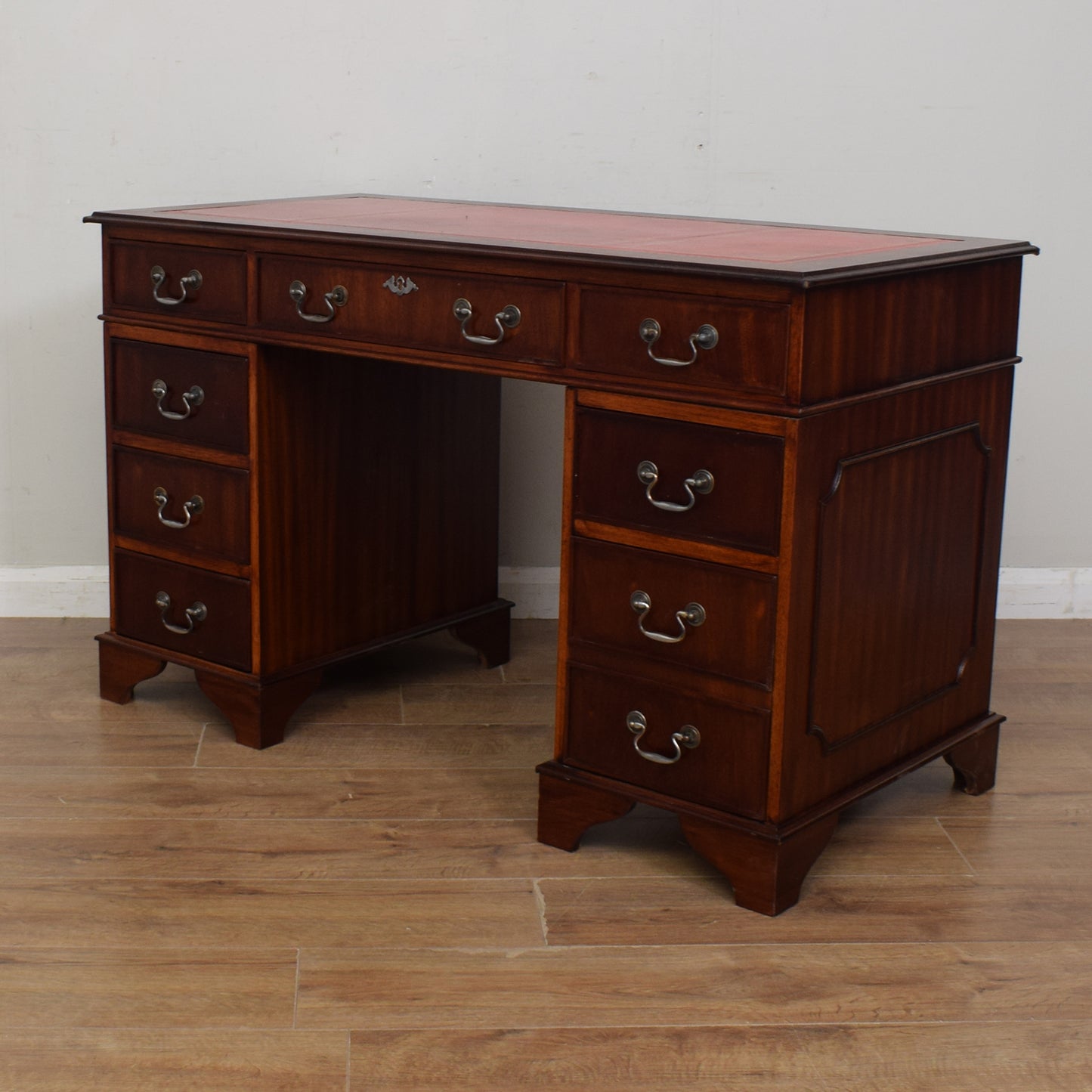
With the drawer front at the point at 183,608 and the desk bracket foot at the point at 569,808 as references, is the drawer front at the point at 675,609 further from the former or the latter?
the drawer front at the point at 183,608

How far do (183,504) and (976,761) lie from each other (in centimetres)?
130

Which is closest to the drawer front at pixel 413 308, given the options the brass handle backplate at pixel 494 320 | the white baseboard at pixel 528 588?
the brass handle backplate at pixel 494 320

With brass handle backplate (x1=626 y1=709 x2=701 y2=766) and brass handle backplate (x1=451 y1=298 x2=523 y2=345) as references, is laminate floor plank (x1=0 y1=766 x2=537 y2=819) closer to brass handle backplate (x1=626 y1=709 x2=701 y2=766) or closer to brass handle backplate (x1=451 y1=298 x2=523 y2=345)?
brass handle backplate (x1=626 y1=709 x2=701 y2=766)

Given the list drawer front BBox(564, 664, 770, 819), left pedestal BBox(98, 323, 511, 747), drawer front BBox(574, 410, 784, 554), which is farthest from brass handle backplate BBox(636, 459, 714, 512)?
left pedestal BBox(98, 323, 511, 747)

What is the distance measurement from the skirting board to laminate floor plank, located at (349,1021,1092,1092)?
5.19 feet

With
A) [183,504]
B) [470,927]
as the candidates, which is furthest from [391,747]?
[470,927]

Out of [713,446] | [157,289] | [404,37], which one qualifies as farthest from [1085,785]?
[404,37]

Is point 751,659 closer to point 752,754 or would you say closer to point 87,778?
point 752,754

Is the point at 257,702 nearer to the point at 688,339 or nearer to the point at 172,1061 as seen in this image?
the point at 172,1061

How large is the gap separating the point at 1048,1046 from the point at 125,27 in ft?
7.78

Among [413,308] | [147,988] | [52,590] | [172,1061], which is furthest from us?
[52,590]

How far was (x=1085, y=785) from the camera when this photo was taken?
2414 mm

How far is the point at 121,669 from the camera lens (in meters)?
2.69

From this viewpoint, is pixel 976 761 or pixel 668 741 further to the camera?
pixel 976 761
